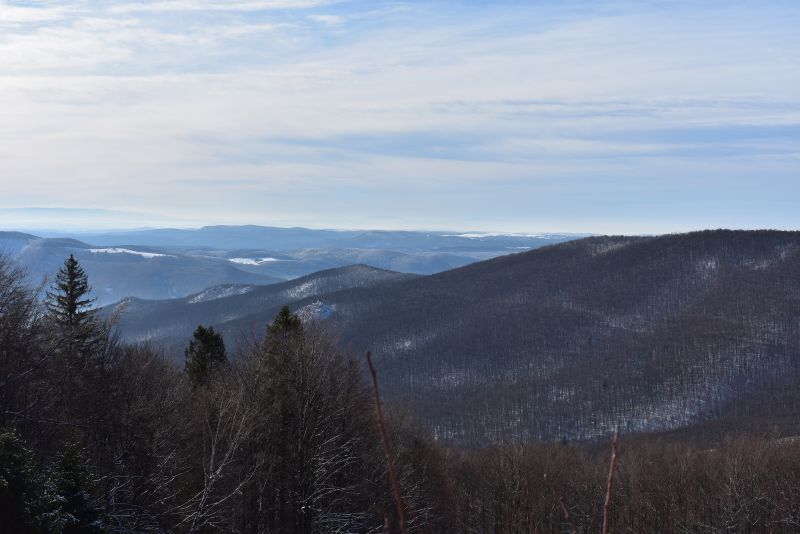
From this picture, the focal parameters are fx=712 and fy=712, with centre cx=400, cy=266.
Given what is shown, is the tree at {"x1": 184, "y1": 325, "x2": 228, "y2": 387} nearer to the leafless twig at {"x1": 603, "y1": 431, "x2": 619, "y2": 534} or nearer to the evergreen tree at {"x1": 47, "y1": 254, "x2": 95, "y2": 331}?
the evergreen tree at {"x1": 47, "y1": 254, "x2": 95, "y2": 331}

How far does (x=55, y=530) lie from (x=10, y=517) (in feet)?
3.36

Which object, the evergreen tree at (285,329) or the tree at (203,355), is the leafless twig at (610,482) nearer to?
the evergreen tree at (285,329)

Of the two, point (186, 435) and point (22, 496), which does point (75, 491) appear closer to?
point (22, 496)

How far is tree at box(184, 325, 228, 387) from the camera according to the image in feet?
133

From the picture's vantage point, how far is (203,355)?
4138cm

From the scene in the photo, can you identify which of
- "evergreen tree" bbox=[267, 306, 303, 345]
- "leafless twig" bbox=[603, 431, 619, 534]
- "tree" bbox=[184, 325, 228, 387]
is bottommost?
"tree" bbox=[184, 325, 228, 387]

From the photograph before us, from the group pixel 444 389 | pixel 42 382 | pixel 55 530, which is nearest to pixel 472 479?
pixel 42 382

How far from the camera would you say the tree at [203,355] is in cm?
4041

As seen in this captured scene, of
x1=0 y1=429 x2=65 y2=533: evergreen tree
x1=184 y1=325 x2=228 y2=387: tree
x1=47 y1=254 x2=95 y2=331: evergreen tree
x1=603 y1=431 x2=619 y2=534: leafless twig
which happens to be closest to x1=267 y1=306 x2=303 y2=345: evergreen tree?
x1=47 y1=254 x2=95 y2=331: evergreen tree

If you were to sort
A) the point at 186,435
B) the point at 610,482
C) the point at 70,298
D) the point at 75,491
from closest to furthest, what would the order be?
the point at 610,482
the point at 75,491
the point at 186,435
the point at 70,298

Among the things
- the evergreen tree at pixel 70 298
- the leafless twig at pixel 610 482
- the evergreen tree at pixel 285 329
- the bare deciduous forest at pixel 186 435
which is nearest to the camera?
the leafless twig at pixel 610 482

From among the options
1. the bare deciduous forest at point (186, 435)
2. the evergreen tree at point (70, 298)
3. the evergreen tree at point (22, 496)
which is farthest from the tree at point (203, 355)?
the evergreen tree at point (22, 496)

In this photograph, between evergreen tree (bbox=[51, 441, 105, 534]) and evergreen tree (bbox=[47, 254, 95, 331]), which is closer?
evergreen tree (bbox=[51, 441, 105, 534])

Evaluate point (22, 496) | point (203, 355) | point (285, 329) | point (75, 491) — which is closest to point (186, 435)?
point (285, 329)
